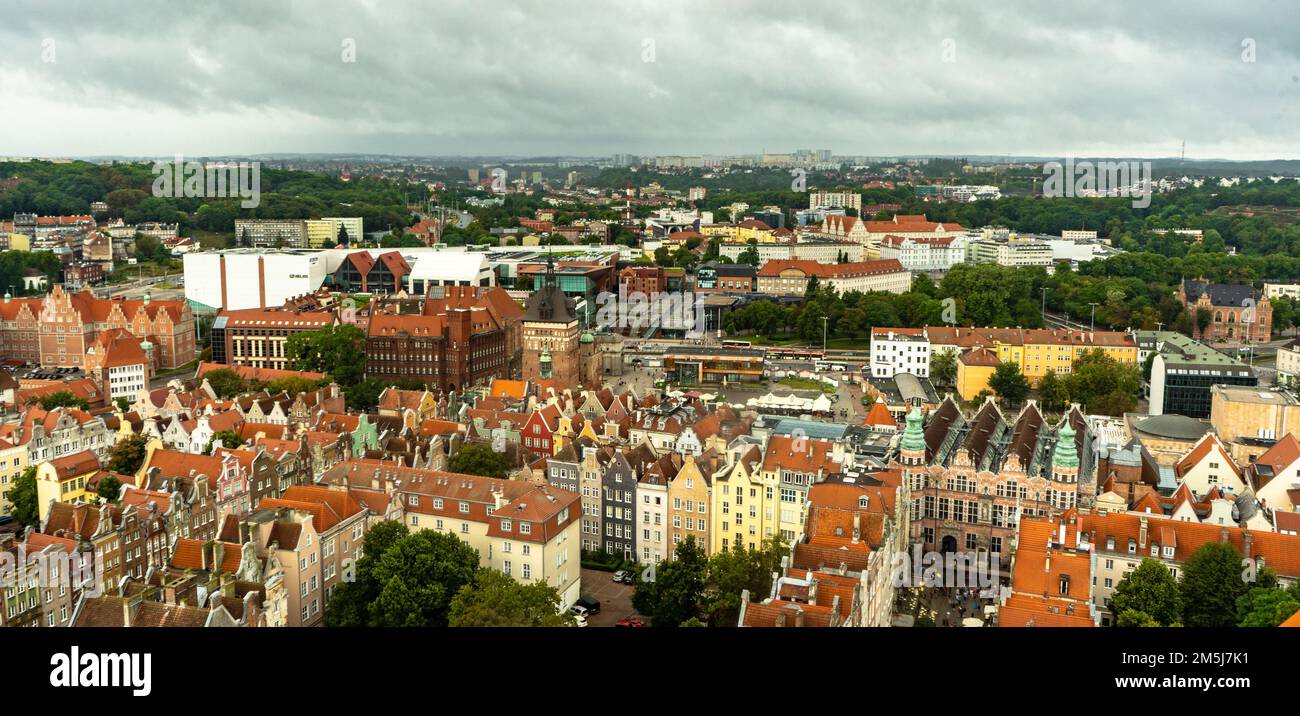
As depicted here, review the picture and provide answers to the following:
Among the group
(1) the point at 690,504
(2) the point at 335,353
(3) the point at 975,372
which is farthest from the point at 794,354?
(1) the point at 690,504

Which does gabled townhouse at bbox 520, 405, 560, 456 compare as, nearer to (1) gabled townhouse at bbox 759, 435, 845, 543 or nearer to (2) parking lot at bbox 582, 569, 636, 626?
(2) parking lot at bbox 582, 569, 636, 626

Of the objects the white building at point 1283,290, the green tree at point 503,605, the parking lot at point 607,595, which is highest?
the white building at point 1283,290

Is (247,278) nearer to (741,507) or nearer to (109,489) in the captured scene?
(109,489)

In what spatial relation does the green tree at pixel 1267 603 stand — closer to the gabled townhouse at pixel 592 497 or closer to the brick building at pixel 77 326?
the gabled townhouse at pixel 592 497

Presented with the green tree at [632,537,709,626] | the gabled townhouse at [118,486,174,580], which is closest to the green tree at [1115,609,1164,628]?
the green tree at [632,537,709,626]

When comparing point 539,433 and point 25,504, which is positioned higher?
point 539,433

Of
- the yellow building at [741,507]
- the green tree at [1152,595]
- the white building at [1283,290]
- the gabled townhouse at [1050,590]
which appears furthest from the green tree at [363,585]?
the white building at [1283,290]
